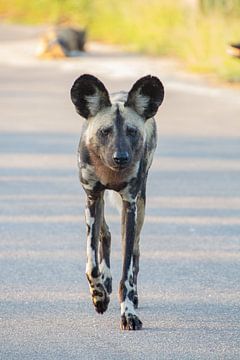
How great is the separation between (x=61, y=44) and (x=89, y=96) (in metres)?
19.4

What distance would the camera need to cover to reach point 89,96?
6.40m

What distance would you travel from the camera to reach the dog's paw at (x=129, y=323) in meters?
6.23

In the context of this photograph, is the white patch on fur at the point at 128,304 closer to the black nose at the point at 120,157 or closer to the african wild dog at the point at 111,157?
the african wild dog at the point at 111,157

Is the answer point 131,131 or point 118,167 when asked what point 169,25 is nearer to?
point 131,131

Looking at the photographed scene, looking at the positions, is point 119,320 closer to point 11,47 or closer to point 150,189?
point 150,189

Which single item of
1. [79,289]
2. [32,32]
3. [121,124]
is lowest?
[32,32]

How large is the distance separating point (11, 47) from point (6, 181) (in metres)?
17.7

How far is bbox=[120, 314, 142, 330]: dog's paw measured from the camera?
623 cm

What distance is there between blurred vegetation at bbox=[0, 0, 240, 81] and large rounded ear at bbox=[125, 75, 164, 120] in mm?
13488

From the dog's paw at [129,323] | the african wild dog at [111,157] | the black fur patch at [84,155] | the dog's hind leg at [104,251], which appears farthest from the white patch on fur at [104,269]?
the black fur patch at [84,155]

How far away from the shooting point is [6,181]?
36.4 ft

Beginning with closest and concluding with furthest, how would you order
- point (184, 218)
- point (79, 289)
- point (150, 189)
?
point (79, 289) → point (184, 218) → point (150, 189)

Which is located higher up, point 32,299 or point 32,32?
point 32,299

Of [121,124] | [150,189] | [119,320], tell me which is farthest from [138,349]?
[150,189]
